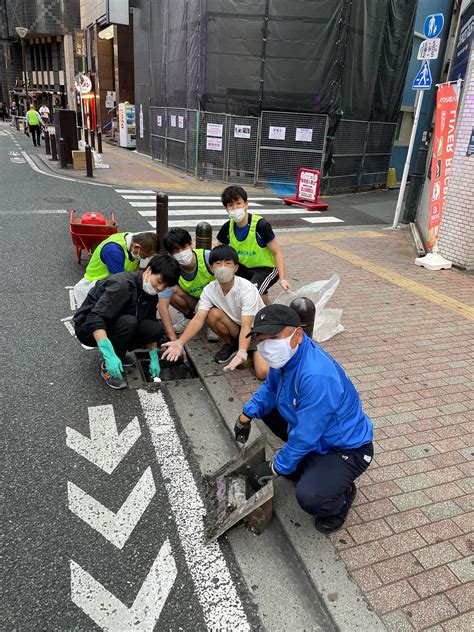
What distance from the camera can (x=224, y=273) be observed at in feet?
12.6

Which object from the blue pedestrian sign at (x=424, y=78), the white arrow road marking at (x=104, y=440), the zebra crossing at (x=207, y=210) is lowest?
the white arrow road marking at (x=104, y=440)

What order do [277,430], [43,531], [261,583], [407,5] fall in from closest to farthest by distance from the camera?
[261,583] → [43,531] → [277,430] → [407,5]

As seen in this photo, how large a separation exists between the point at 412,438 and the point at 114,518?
7.00 feet

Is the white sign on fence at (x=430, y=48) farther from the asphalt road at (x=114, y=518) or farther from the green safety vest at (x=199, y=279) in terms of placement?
the asphalt road at (x=114, y=518)

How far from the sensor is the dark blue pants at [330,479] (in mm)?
2490

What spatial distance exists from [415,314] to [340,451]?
12.0ft

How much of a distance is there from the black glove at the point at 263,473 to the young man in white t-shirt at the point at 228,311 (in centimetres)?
99

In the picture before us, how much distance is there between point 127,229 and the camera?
9.15 meters

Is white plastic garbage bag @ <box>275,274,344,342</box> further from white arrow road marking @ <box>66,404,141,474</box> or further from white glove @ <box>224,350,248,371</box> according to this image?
white arrow road marking @ <box>66,404,141,474</box>

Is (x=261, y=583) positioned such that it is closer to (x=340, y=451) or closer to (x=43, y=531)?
(x=340, y=451)

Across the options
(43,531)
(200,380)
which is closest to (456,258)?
(200,380)

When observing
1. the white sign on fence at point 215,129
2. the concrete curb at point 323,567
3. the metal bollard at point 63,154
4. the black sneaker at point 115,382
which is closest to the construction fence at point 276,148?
the white sign on fence at point 215,129

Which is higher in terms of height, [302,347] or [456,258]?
[302,347]

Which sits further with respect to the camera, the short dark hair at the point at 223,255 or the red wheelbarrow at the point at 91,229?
the red wheelbarrow at the point at 91,229
